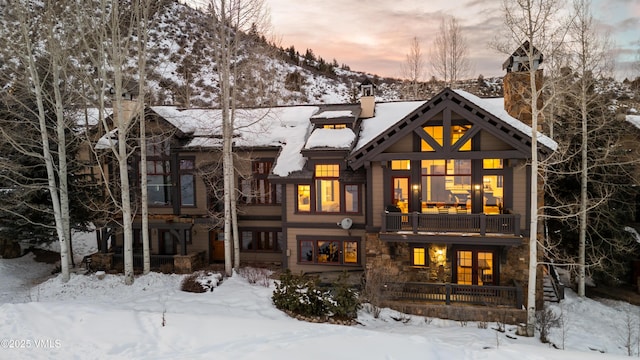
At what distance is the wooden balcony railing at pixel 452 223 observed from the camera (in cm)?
1602

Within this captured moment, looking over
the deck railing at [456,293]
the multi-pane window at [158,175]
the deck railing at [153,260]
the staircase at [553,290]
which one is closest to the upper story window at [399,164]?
the deck railing at [456,293]

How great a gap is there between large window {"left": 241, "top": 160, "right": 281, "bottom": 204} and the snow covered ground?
6048 millimetres

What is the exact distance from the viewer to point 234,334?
10.8 m

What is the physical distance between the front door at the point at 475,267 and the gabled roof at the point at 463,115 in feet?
16.4

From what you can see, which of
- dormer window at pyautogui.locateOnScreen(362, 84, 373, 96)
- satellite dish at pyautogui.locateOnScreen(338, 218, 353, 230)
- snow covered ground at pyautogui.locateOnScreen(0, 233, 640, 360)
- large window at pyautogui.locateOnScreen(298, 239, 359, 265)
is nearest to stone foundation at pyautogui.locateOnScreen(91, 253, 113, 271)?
snow covered ground at pyautogui.locateOnScreen(0, 233, 640, 360)

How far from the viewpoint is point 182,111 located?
2466cm

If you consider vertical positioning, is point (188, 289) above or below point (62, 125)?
below

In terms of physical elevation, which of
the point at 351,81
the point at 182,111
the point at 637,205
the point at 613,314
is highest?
the point at 351,81

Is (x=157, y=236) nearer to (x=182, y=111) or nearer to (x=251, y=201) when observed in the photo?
(x=251, y=201)

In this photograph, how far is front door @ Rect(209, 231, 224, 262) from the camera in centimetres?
2203

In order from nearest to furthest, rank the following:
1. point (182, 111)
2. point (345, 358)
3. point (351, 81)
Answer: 1. point (345, 358)
2. point (182, 111)
3. point (351, 81)

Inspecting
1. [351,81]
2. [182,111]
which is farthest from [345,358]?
[351,81]

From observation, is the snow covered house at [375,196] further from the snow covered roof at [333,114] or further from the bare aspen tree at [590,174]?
the bare aspen tree at [590,174]

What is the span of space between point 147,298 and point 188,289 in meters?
1.66
